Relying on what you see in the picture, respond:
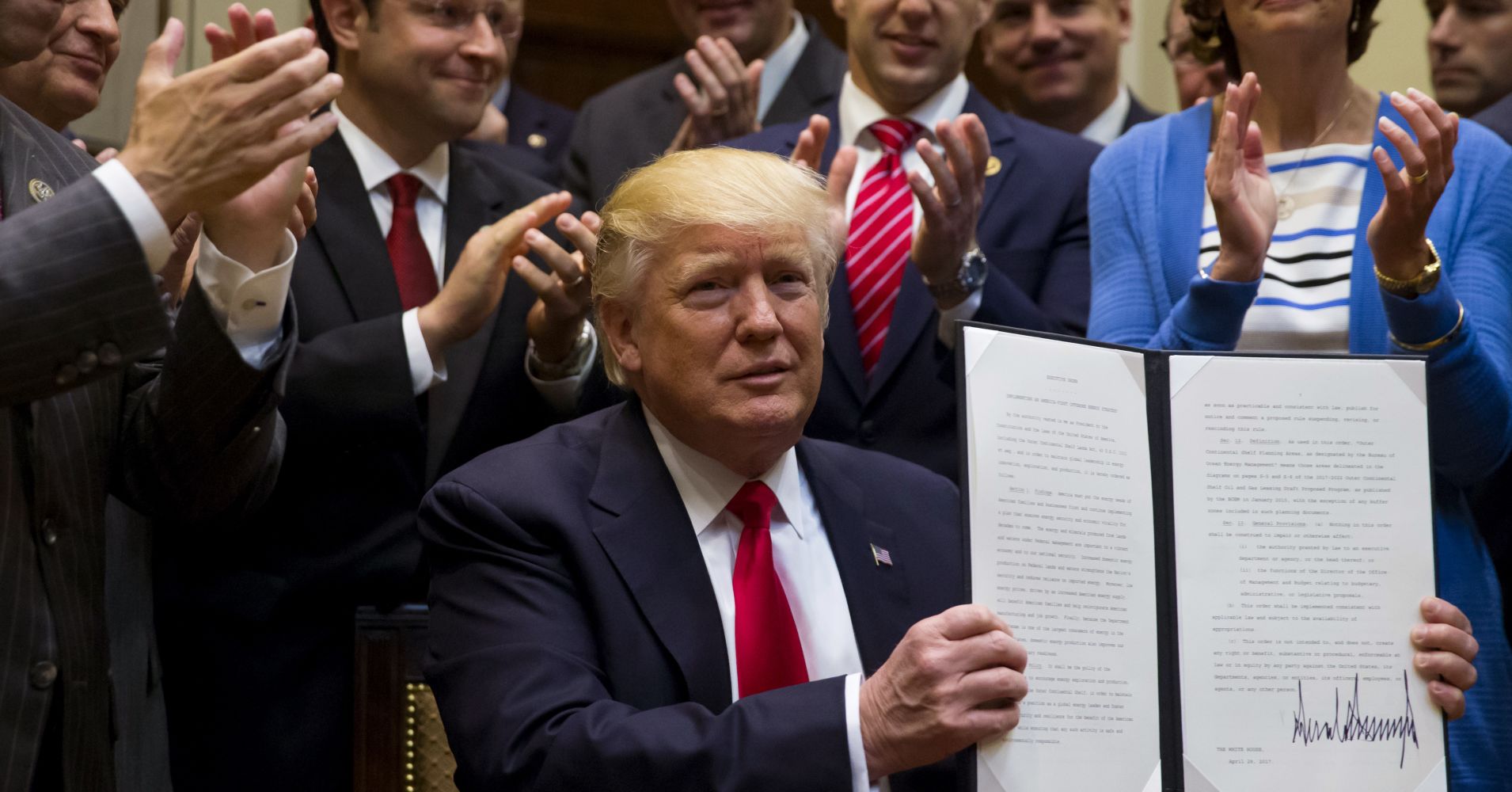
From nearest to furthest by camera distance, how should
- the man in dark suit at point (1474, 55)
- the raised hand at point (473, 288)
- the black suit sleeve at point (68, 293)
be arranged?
the black suit sleeve at point (68, 293)
the raised hand at point (473, 288)
the man in dark suit at point (1474, 55)

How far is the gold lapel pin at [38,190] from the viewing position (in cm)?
198

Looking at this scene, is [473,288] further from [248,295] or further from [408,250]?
[248,295]

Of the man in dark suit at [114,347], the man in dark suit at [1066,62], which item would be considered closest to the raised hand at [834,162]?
the man in dark suit at [114,347]

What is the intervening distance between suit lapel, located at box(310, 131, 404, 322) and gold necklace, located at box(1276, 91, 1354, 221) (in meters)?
1.53

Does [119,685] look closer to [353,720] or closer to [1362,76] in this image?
[353,720]

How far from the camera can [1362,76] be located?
511 cm

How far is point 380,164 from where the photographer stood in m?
3.19

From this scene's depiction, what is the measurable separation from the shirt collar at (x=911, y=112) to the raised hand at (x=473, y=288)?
74 cm

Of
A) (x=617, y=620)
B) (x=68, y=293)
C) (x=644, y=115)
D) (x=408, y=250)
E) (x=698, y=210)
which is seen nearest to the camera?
(x=68, y=293)

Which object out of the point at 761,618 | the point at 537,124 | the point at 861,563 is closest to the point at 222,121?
the point at 761,618

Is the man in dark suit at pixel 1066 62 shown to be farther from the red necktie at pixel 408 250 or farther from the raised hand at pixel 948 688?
the raised hand at pixel 948 688

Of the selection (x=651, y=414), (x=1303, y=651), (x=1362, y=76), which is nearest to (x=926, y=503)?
(x=651, y=414)

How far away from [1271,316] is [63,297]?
1.80 meters
